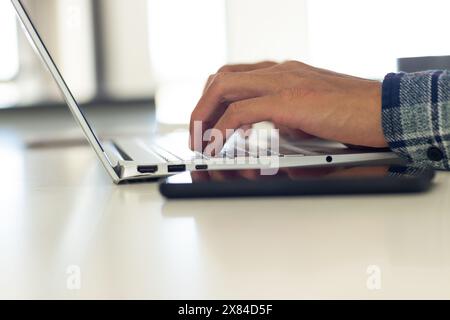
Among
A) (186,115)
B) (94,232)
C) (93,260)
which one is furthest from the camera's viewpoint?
(186,115)

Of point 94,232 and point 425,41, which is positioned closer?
point 94,232

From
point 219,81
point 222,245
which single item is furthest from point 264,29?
point 222,245

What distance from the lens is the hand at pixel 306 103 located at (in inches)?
33.0

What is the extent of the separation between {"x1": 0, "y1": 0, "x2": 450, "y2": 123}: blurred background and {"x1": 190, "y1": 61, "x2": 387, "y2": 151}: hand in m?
1.66

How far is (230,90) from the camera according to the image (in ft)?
2.95

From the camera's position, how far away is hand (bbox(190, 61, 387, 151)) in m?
0.84

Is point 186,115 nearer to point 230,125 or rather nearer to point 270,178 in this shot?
point 230,125

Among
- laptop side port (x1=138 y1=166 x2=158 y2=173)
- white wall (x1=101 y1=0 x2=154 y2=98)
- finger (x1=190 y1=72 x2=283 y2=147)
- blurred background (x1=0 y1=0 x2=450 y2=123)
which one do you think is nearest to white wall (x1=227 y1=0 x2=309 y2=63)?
blurred background (x1=0 y1=0 x2=450 y2=123)

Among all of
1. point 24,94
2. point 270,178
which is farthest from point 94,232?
point 24,94

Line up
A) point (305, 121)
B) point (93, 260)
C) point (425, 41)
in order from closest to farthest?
1. point (93, 260)
2. point (305, 121)
3. point (425, 41)

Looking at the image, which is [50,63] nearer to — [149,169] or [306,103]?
[149,169]

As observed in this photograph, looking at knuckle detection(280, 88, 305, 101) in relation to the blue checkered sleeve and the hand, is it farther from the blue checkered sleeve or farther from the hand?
the blue checkered sleeve

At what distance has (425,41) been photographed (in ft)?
7.23

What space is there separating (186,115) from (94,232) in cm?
132
